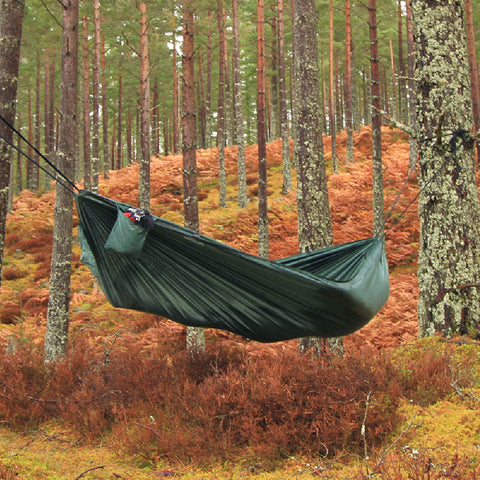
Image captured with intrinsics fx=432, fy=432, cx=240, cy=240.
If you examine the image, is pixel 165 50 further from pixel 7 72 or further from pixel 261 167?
pixel 7 72

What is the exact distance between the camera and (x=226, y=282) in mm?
3451

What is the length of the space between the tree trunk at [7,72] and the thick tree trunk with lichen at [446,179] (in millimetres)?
4446

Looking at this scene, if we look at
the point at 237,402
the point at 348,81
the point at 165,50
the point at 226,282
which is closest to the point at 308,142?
the point at 226,282

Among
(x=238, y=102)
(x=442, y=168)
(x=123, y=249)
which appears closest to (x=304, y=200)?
(x=442, y=168)

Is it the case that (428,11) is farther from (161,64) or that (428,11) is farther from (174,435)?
(161,64)

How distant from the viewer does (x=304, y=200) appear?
5.55m

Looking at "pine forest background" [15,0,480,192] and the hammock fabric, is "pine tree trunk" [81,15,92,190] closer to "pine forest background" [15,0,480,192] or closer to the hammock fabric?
"pine forest background" [15,0,480,192]

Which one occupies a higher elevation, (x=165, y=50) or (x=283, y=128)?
(x=165, y=50)

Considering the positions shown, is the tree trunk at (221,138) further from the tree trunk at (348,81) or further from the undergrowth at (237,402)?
the undergrowth at (237,402)

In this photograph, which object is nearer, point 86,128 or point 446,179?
point 446,179

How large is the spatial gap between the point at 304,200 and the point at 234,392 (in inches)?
106

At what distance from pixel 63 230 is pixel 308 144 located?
3.59 meters

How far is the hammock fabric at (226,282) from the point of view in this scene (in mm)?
3301

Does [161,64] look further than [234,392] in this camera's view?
Yes
